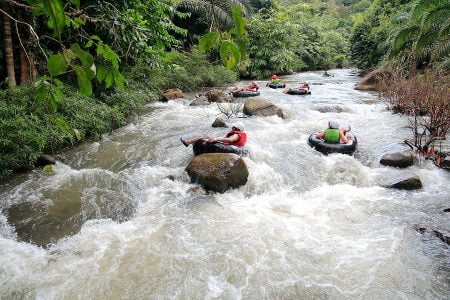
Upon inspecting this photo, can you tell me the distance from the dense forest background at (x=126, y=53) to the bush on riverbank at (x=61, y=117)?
24mm

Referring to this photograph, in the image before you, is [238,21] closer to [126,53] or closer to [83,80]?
[83,80]

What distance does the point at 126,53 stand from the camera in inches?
101

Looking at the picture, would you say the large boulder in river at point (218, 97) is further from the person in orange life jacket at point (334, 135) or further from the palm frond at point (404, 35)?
the palm frond at point (404, 35)

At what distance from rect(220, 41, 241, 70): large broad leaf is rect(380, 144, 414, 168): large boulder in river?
6260 mm

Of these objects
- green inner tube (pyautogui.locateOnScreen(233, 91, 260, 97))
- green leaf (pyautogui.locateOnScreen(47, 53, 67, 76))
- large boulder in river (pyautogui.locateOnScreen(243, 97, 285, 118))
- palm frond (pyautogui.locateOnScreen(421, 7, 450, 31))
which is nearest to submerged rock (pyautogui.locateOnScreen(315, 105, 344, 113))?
large boulder in river (pyautogui.locateOnScreen(243, 97, 285, 118))

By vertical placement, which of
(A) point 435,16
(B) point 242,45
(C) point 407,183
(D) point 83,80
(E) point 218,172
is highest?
(A) point 435,16

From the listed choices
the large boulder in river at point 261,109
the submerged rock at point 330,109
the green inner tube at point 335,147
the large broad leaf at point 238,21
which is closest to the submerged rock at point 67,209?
the large broad leaf at point 238,21

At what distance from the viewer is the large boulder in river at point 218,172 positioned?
17.9 ft

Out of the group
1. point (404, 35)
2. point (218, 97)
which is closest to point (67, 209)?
point (218, 97)

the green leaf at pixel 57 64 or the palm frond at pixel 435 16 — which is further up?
the palm frond at pixel 435 16

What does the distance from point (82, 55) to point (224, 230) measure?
12.3 feet

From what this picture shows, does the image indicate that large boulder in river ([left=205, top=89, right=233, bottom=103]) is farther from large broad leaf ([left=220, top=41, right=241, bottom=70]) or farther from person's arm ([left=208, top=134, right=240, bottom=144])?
large broad leaf ([left=220, top=41, right=241, bottom=70])

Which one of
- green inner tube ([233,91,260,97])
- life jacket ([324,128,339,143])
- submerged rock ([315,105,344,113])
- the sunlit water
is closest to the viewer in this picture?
the sunlit water

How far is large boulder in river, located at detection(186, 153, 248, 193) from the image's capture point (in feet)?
17.9
